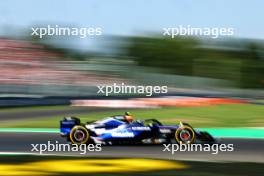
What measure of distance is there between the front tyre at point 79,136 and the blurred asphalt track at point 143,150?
145 mm

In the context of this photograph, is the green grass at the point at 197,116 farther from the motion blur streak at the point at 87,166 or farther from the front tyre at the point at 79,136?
the motion blur streak at the point at 87,166

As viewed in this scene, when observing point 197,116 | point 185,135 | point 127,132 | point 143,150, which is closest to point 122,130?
point 127,132

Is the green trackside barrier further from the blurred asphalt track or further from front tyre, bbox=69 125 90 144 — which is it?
front tyre, bbox=69 125 90 144

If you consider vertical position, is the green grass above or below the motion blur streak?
above

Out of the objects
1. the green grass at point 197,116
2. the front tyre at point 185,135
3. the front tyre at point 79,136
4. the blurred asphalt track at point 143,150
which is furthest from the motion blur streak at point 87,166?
the green grass at point 197,116

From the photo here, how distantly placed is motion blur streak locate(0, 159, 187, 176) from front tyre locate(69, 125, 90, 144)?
1.07 ft

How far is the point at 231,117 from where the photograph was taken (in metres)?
6.66

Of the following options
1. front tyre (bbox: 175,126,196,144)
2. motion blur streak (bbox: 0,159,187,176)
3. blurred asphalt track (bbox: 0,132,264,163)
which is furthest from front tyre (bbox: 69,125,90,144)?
front tyre (bbox: 175,126,196,144)

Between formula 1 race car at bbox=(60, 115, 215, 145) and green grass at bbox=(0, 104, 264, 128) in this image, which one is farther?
green grass at bbox=(0, 104, 264, 128)

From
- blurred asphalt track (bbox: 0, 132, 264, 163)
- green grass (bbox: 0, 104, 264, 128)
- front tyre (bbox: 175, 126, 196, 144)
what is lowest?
blurred asphalt track (bbox: 0, 132, 264, 163)

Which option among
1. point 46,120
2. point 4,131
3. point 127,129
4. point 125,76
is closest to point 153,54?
point 125,76

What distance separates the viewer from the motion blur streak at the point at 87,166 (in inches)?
211

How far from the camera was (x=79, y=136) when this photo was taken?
6.22 m

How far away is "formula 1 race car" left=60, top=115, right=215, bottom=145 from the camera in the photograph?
20.4 feet
